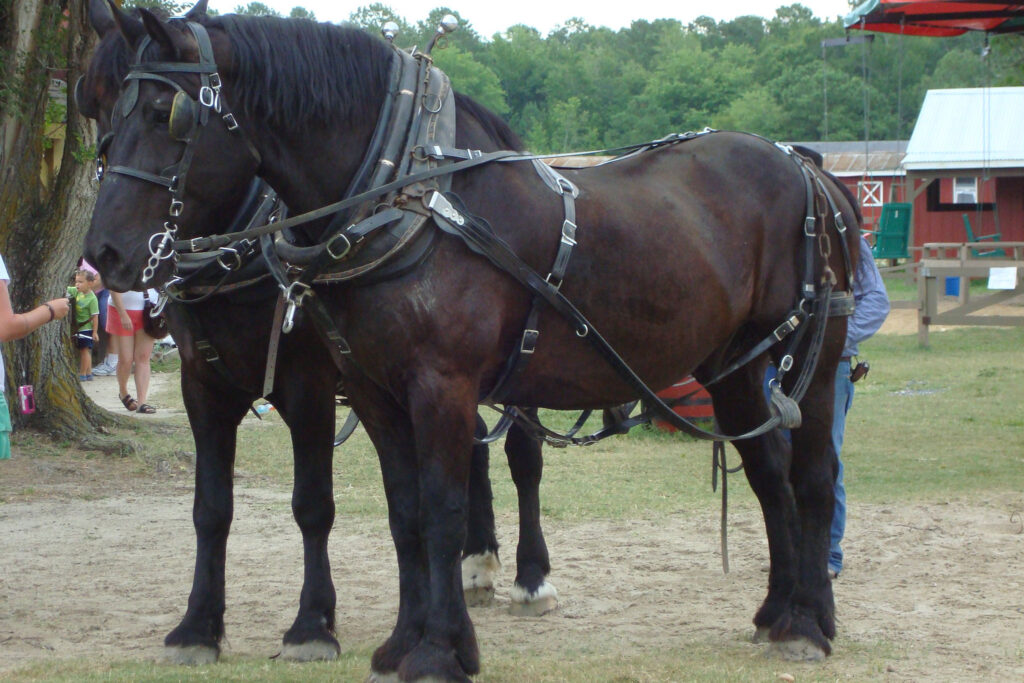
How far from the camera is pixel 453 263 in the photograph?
3.38 m

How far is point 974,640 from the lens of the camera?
4.32 metres


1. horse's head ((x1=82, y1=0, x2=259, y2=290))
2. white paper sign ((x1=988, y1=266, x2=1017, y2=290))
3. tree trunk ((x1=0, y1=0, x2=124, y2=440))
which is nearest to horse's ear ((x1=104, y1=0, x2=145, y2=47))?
horse's head ((x1=82, y1=0, x2=259, y2=290))

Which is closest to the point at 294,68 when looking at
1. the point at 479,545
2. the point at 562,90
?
the point at 479,545

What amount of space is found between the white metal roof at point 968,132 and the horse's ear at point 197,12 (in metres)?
25.3

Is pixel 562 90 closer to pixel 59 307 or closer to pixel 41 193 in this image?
pixel 41 193

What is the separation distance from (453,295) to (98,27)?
4.66 ft

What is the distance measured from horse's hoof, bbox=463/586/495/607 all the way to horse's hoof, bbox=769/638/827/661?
4.85 ft

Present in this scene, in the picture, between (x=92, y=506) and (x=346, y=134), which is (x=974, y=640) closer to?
→ (x=346, y=134)

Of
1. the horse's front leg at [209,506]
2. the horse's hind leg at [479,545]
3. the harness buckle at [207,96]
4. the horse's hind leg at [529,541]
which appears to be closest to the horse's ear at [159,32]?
the harness buckle at [207,96]

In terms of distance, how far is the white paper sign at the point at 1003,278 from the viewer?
1516cm

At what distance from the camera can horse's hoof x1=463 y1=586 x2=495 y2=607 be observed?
5176mm

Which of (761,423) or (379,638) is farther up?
(761,423)

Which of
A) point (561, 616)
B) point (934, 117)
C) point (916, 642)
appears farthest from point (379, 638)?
point (934, 117)

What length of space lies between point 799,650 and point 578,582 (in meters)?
1.46
